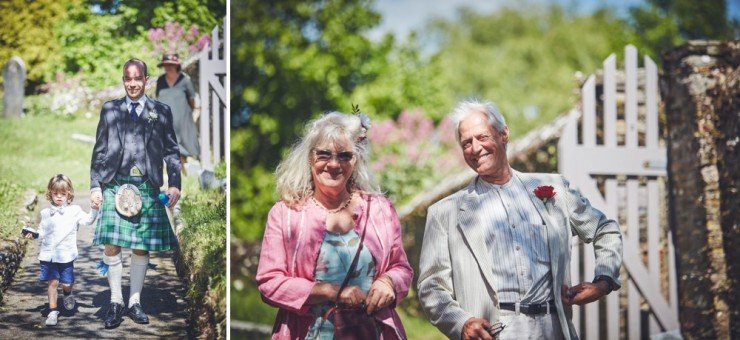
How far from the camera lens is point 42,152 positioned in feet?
16.5

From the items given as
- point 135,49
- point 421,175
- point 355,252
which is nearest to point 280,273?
A: point 355,252

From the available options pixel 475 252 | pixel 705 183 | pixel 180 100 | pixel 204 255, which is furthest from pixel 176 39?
pixel 705 183

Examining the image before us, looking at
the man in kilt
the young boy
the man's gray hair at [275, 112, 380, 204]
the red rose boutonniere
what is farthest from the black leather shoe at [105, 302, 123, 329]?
the red rose boutonniere

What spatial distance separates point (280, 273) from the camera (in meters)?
4.31

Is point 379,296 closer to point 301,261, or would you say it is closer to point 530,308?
point 301,261

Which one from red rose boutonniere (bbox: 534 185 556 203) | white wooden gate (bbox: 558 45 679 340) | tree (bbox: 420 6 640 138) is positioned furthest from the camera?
tree (bbox: 420 6 640 138)

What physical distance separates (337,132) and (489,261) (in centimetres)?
94

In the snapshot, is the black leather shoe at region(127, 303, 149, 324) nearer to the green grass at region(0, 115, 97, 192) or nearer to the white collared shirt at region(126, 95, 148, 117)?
the green grass at region(0, 115, 97, 192)

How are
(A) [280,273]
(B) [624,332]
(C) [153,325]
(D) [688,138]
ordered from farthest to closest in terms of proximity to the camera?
(B) [624,332] < (D) [688,138] < (C) [153,325] < (A) [280,273]

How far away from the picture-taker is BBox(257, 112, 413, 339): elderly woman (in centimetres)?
430

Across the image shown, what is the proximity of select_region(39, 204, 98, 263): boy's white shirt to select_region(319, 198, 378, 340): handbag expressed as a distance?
143 cm

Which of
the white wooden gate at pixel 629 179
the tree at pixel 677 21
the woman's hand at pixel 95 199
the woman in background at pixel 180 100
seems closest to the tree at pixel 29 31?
the woman in background at pixel 180 100

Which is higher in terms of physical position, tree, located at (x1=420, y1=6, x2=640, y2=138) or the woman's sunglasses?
tree, located at (x1=420, y1=6, x2=640, y2=138)

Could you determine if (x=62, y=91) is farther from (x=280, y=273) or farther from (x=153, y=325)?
(x=280, y=273)
